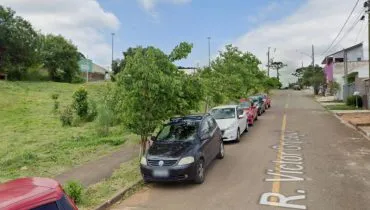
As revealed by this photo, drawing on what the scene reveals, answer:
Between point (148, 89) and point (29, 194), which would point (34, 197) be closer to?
point (29, 194)

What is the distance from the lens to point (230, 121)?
683 inches

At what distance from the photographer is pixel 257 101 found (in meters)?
30.5

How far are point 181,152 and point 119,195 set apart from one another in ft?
6.28

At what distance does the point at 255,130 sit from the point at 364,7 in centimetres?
1037

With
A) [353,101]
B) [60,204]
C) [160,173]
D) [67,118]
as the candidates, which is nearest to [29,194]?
[60,204]

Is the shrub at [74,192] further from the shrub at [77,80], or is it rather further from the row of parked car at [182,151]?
the shrub at [77,80]

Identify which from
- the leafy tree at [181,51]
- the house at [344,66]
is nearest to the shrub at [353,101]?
the house at [344,66]

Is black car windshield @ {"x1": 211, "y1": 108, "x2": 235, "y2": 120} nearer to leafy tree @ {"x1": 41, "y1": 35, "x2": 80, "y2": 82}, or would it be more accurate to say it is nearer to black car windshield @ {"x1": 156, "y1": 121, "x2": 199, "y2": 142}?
black car windshield @ {"x1": 156, "y1": 121, "x2": 199, "y2": 142}

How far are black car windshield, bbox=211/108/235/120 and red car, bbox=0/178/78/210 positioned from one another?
45.3 feet

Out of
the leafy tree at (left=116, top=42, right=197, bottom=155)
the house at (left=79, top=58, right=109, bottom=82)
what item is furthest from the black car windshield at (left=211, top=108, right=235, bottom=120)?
the house at (left=79, top=58, right=109, bottom=82)

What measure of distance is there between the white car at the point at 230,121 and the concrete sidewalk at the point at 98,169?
380 centimetres

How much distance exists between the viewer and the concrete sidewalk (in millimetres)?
11555

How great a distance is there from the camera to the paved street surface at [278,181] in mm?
8656

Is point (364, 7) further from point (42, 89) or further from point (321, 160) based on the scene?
point (42, 89)
